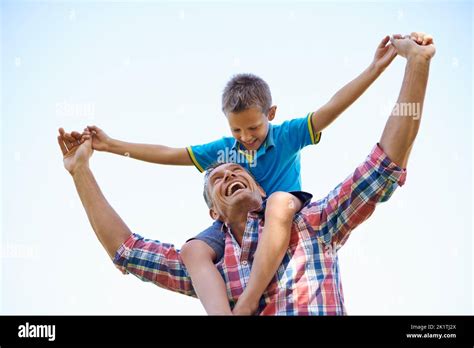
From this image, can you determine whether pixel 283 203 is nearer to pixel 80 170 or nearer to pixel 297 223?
pixel 297 223

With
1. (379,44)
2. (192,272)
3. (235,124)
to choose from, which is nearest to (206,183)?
(235,124)

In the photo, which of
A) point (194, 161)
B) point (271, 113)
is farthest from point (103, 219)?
point (271, 113)

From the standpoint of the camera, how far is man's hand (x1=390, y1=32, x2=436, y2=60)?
9.27 feet

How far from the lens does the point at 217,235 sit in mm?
3234

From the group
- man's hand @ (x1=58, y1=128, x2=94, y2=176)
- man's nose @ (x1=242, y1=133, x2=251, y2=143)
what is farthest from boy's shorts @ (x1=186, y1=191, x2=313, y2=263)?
man's hand @ (x1=58, y1=128, x2=94, y2=176)

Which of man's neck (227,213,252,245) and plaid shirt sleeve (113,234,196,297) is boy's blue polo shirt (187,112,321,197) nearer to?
man's neck (227,213,252,245)

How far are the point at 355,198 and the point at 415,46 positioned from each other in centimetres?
67

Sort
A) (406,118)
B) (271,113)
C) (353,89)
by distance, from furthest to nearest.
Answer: (271,113) < (353,89) < (406,118)

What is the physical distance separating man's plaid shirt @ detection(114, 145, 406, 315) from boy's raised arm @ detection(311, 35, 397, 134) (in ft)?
2.07

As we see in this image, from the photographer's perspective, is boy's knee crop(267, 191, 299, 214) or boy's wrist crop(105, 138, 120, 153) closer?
boy's knee crop(267, 191, 299, 214)

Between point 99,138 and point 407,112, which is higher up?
point 99,138
